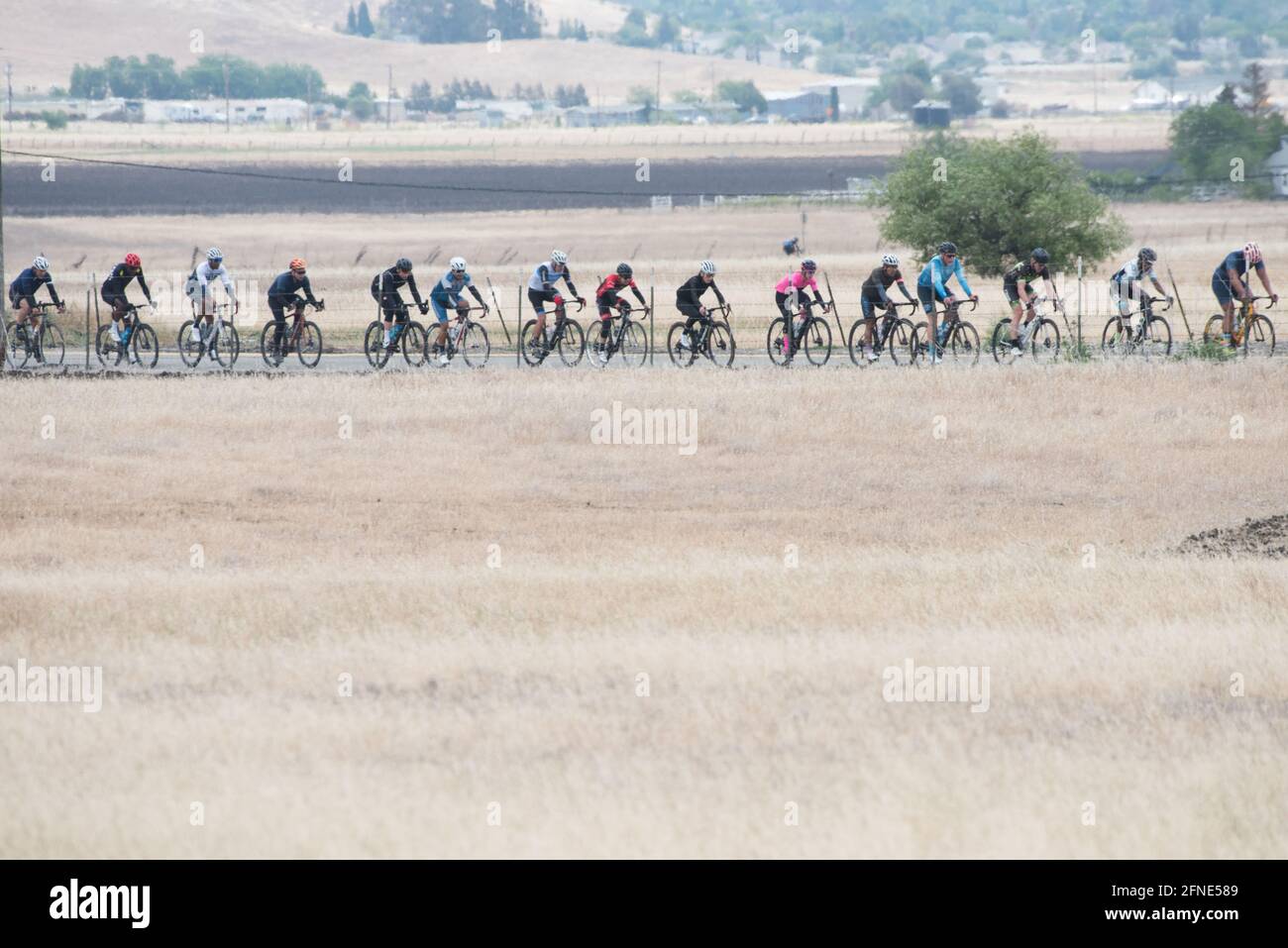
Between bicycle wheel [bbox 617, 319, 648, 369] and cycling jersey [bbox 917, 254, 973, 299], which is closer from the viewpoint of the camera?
cycling jersey [bbox 917, 254, 973, 299]

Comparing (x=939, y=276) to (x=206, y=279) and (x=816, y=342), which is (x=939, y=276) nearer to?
(x=816, y=342)

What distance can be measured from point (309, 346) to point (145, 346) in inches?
105

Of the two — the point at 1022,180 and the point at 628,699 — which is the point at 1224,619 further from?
→ the point at 1022,180

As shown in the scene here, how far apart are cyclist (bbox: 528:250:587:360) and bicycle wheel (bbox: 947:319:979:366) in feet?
17.2

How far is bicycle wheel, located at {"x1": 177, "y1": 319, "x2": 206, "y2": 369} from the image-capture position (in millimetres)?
27906

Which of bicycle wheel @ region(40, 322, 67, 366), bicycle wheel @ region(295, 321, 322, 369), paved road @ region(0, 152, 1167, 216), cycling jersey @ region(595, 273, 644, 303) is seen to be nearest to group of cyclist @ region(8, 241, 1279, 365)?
cycling jersey @ region(595, 273, 644, 303)

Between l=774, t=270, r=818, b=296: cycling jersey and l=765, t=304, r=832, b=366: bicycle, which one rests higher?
l=774, t=270, r=818, b=296: cycling jersey

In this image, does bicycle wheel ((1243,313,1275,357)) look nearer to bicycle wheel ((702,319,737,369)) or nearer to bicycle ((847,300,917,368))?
bicycle ((847,300,917,368))

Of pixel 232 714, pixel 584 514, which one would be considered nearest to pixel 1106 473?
pixel 584 514

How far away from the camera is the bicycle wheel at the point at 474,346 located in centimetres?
2750

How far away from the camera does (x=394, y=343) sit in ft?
88.5

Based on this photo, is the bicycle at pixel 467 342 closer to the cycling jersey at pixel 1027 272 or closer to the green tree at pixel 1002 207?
the cycling jersey at pixel 1027 272

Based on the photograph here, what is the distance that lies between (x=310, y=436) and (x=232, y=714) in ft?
40.6

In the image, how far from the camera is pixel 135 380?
85.8 feet
